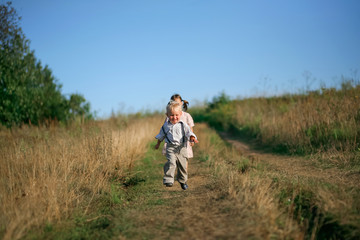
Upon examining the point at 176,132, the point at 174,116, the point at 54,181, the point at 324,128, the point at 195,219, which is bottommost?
the point at 195,219

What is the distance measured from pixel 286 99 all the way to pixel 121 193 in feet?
51.6

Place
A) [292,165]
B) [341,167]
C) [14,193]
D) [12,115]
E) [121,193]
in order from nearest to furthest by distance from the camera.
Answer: [14,193], [121,193], [341,167], [292,165], [12,115]

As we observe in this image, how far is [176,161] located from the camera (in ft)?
15.3

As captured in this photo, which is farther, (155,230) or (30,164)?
(30,164)

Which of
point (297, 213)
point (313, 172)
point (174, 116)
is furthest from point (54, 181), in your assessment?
point (313, 172)

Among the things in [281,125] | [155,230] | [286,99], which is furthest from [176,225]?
[286,99]

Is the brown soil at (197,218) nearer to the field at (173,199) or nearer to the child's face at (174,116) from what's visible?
the field at (173,199)

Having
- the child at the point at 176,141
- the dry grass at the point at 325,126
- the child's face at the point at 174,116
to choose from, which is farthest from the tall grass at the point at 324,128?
the child's face at the point at 174,116

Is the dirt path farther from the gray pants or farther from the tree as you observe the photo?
the tree

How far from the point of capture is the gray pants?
447 centimetres

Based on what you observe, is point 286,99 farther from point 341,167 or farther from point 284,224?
point 284,224

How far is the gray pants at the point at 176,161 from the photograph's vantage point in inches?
176

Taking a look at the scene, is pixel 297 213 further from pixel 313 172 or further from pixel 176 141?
pixel 313 172

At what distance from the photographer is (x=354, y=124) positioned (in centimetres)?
681
